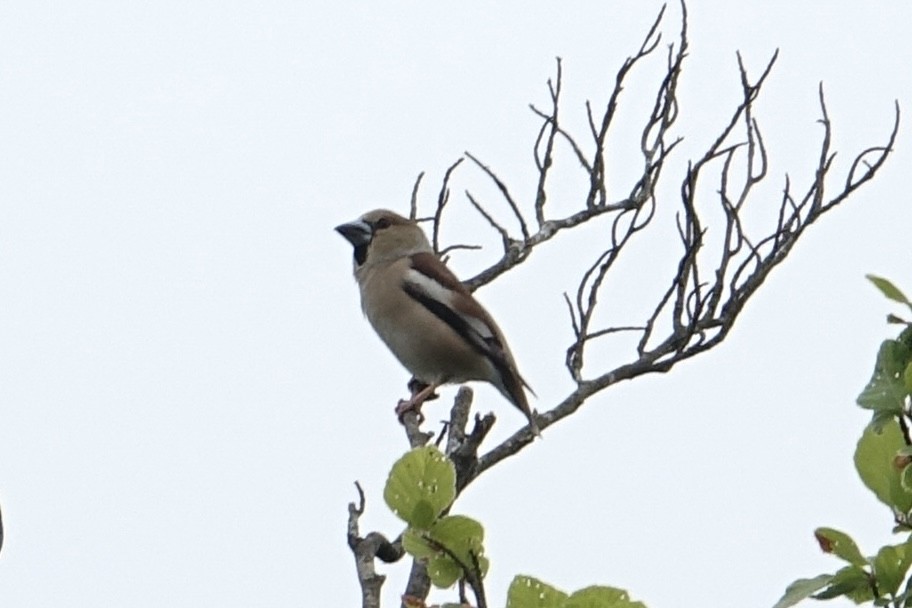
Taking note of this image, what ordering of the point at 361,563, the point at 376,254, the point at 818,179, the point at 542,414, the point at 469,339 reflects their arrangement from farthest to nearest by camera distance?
the point at 376,254
the point at 469,339
the point at 818,179
the point at 542,414
the point at 361,563

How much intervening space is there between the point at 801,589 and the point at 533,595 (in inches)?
11.3

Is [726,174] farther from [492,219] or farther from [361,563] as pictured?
[361,563]

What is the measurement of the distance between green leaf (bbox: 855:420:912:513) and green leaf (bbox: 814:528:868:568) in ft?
0.22

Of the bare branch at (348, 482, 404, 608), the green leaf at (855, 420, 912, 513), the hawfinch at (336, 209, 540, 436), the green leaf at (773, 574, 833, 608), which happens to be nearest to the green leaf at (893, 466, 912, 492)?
the green leaf at (855, 420, 912, 513)

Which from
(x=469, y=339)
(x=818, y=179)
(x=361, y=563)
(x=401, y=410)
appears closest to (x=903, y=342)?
(x=361, y=563)

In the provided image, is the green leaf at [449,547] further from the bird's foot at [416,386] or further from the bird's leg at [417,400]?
the bird's foot at [416,386]

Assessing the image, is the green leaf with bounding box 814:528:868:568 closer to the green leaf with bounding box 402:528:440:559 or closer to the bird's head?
the green leaf with bounding box 402:528:440:559

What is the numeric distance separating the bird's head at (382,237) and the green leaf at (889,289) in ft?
16.4

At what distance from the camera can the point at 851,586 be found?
5.63 feet

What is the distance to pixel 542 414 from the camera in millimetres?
4785

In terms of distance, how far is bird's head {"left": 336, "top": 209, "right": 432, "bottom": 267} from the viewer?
6785mm

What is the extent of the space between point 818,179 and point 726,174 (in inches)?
14.4

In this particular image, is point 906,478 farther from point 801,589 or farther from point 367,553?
point 367,553

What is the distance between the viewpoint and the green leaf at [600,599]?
65.9 inches
